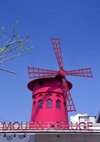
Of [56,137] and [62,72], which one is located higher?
[62,72]

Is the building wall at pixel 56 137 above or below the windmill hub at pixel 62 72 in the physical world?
below

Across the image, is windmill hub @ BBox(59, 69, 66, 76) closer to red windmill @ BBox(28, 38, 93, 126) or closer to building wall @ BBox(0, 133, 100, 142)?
red windmill @ BBox(28, 38, 93, 126)

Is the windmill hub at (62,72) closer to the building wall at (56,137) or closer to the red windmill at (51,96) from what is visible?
the red windmill at (51,96)

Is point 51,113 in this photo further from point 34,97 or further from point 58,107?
point 34,97

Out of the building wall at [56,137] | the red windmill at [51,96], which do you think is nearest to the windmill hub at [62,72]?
the red windmill at [51,96]

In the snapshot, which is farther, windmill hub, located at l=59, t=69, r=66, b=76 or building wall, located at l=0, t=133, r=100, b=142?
windmill hub, located at l=59, t=69, r=66, b=76

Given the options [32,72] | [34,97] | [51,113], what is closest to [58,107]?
[51,113]

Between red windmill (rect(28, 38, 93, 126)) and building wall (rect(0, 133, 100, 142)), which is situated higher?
red windmill (rect(28, 38, 93, 126))

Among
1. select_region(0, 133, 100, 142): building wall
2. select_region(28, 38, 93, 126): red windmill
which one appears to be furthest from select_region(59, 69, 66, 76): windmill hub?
select_region(0, 133, 100, 142): building wall

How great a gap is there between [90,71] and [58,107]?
5.46m

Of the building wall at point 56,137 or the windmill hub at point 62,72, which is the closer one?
the building wall at point 56,137

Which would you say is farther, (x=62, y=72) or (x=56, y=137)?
(x=62, y=72)

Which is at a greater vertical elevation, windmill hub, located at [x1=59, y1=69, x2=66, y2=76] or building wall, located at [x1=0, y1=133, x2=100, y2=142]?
windmill hub, located at [x1=59, y1=69, x2=66, y2=76]

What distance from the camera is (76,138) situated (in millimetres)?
13398
